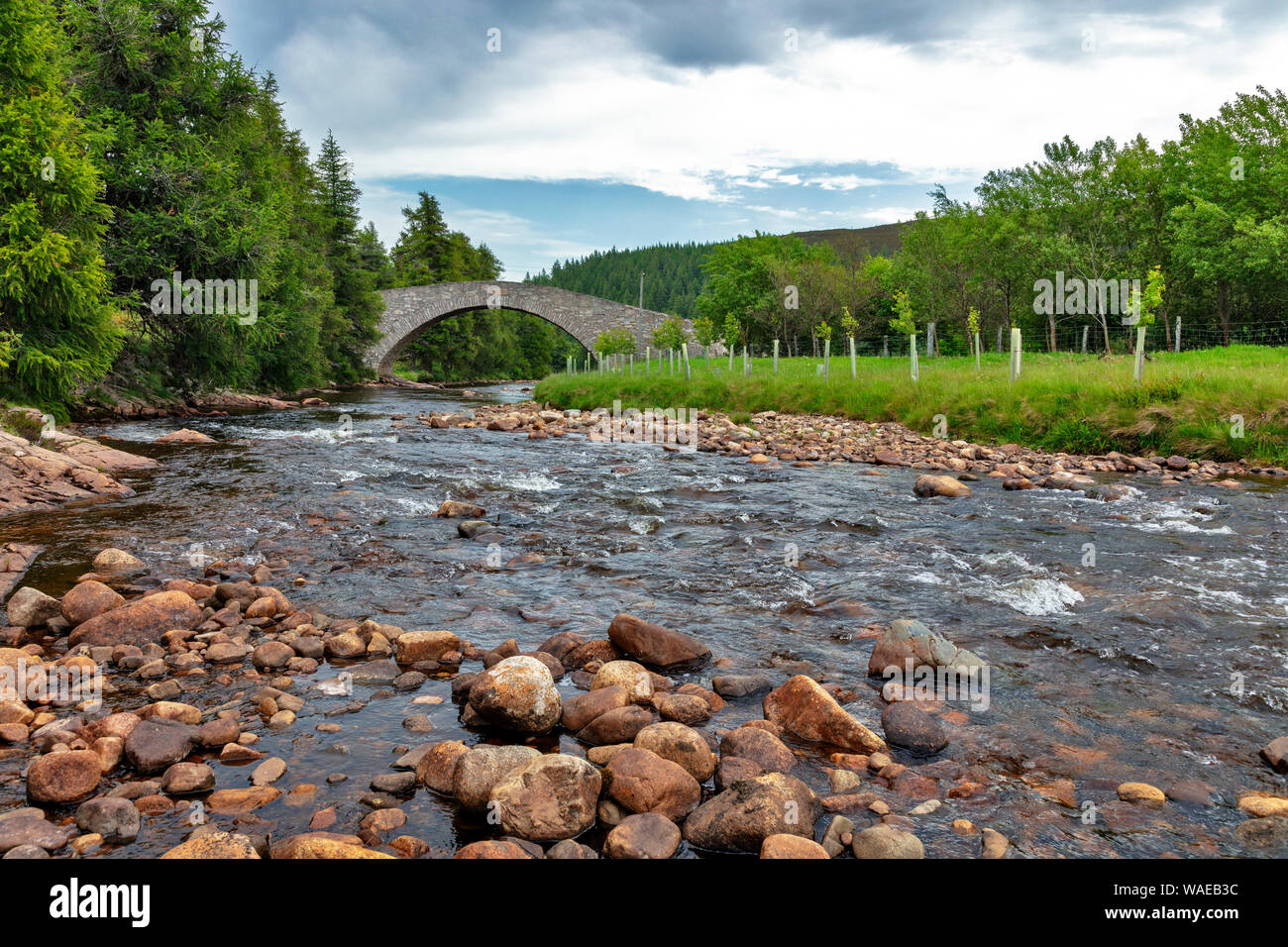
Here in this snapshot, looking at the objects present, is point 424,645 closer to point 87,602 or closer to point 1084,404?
point 87,602

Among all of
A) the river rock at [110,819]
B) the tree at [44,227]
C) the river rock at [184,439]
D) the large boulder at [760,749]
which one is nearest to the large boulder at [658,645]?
the large boulder at [760,749]

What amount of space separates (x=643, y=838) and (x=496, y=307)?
59.3 metres

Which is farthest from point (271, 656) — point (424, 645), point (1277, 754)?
point (1277, 754)

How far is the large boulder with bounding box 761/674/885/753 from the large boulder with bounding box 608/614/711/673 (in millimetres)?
817

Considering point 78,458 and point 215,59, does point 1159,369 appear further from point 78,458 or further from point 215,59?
point 215,59

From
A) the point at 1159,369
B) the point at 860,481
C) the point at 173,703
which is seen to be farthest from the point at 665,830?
the point at 1159,369

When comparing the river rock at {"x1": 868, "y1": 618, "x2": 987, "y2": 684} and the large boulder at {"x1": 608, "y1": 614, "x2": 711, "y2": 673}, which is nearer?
the river rock at {"x1": 868, "y1": 618, "x2": 987, "y2": 684}

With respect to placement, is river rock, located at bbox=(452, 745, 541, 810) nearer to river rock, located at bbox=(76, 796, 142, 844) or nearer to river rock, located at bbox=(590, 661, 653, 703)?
river rock, located at bbox=(590, 661, 653, 703)

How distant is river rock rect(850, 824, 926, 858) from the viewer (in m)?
2.93

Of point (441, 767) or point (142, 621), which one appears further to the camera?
point (142, 621)

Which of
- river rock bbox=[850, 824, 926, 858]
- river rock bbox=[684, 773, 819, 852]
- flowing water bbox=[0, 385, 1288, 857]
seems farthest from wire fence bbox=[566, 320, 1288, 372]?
river rock bbox=[850, 824, 926, 858]

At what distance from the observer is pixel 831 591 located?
6680mm

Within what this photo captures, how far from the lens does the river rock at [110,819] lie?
301 centimetres

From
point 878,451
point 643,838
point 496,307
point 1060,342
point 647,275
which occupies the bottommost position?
point 643,838
